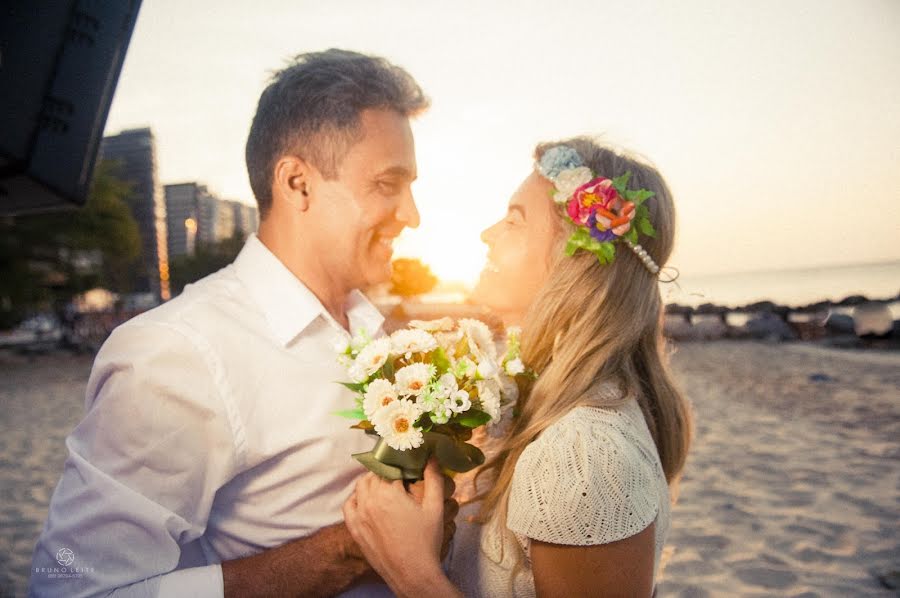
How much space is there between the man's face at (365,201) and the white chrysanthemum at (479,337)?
65 cm

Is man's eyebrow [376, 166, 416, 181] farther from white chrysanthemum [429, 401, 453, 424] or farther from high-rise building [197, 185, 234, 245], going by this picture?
high-rise building [197, 185, 234, 245]

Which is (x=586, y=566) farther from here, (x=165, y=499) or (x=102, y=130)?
(x=102, y=130)

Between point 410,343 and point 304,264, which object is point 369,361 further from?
point 304,264

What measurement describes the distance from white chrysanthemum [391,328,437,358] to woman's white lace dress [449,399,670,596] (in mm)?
516

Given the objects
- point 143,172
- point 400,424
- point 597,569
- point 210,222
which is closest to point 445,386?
point 400,424

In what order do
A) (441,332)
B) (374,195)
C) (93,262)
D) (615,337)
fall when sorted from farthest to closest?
(93,262)
(374,195)
(615,337)
(441,332)

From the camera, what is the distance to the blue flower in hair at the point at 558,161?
2.54 m

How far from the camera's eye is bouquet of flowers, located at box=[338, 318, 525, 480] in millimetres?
A: 1773

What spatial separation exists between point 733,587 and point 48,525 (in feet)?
14.9

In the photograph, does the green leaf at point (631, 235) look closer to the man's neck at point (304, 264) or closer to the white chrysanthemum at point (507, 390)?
the white chrysanthemum at point (507, 390)

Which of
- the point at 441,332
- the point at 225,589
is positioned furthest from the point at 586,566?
the point at 225,589

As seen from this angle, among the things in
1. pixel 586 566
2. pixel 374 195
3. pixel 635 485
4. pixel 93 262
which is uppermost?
pixel 374 195

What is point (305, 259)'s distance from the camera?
257 centimetres

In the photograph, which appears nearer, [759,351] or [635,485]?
[635,485]
